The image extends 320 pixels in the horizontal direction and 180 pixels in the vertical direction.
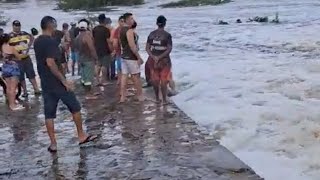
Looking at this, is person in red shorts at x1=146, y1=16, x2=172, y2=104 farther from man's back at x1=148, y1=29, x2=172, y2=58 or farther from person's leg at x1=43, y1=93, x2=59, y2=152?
person's leg at x1=43, y1=93, x2=59, y2=152

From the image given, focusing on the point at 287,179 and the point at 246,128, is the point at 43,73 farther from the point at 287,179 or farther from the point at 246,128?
the point at 246,128

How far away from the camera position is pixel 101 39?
1438 centimetres

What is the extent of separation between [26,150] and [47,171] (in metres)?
1.23

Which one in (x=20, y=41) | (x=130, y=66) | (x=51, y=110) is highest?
(x=20, y=41)

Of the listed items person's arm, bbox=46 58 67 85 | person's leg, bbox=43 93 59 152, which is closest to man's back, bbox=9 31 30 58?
person's leg, bbox=43 93 59 152

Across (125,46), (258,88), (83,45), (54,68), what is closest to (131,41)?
(125,46)

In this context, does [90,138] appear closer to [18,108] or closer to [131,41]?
[131,41]

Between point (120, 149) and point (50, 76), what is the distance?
1489 millimetres

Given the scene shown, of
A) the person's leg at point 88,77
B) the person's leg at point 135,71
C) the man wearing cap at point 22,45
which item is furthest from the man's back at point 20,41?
the person's leg at point 135,71

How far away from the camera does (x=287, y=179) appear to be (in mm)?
8234

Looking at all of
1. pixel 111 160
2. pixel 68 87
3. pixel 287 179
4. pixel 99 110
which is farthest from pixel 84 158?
pixel 99 110

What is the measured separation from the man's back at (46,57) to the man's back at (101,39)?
6015 mm

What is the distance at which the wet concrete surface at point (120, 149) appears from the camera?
25.7 ft

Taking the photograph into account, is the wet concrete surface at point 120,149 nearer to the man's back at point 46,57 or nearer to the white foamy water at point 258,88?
the white foamy water at point 258,88
